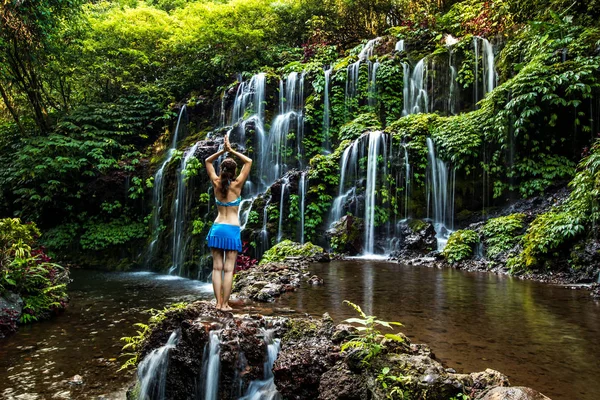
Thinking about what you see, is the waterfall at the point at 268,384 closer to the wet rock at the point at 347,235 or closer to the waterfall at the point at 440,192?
the wet rock at the point at 347,235

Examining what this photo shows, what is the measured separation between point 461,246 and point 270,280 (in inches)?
245

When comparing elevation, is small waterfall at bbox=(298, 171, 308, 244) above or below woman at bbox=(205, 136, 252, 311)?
above

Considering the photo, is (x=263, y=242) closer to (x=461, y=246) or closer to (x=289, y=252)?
(x=289, y=252)

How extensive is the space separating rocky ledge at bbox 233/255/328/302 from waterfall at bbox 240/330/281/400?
2.05m

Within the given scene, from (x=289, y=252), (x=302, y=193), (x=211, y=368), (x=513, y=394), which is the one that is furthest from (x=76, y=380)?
(x=302, y=193)

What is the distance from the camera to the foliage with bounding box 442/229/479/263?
410 inches

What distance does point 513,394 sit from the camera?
2.32 meters

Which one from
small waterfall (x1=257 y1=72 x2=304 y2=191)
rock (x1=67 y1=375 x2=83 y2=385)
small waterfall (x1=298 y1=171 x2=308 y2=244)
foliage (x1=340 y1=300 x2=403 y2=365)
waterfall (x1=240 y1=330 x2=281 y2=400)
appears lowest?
rock (x1=67 y1=375 x2=83 y2=385)

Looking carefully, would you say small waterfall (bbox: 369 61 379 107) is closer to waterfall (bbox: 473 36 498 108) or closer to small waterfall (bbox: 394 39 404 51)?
small waterfall (bbox: 394 39 404 51)

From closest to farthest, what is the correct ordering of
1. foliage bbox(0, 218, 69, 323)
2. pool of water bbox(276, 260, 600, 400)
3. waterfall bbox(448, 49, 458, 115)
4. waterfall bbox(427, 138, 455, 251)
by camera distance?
pool of water bbox(276, 260, 600, 400)
foliage bbox(0, 218, 69, 323)
waterfall bbox(427, 138, 455, 251)
waterfall bbox(448, 49, 458, 115)

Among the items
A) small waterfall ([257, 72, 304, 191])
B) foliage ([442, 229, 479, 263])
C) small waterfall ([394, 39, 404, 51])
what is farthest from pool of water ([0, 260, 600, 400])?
small waterfall ([394, 39, 404, 51])

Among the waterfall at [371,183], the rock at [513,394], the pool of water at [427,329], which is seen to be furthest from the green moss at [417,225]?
the rock at [513,394]

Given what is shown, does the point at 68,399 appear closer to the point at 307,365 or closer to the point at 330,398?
the point at 307,365

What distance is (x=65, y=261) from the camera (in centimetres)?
1788
